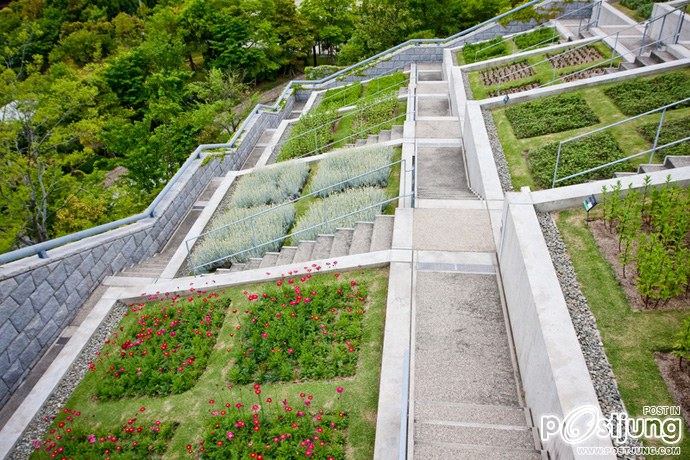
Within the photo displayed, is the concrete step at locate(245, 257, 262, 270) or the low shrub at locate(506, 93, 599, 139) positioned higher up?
the low shrub at locate(506, 93, 599, 139)

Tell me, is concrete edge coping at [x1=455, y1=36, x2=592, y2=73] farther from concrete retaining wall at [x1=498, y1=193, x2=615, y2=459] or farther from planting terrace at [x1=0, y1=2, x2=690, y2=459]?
concrete retaining wall at [x1=498, y1=193, x2=615, y2=459]

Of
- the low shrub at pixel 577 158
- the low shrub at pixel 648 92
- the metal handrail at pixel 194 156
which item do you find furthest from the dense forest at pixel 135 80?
the low shrub at pixel 648 92

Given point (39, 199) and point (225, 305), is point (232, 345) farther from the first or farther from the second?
point (39, 199)

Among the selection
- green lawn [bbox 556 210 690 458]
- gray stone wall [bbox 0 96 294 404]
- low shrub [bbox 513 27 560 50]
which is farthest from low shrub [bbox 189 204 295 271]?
low shrub [bbox 513 27 560 50]

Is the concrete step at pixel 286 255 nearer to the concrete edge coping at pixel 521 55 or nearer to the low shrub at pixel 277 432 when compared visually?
the low shrub at pixel 277 432

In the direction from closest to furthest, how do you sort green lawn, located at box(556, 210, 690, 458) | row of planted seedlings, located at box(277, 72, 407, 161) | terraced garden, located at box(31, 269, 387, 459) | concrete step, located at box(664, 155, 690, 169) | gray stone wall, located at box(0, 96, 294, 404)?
1. green lawn, located at box(556, 210, 690, 458)
2. terraced garden, located at box(31, 269, 387, 459)
3. concrete step, located at box(664, 155, 690, 169)
4. gray stone wall, located at box(0, 96, 294, 404)
5. row of planted seedlings, located at box(277, 72, 407, 161)

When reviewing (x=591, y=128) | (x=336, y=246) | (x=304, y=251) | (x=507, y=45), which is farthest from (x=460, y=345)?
(x=507, y=45)

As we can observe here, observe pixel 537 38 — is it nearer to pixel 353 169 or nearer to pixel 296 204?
pixel 353 169
